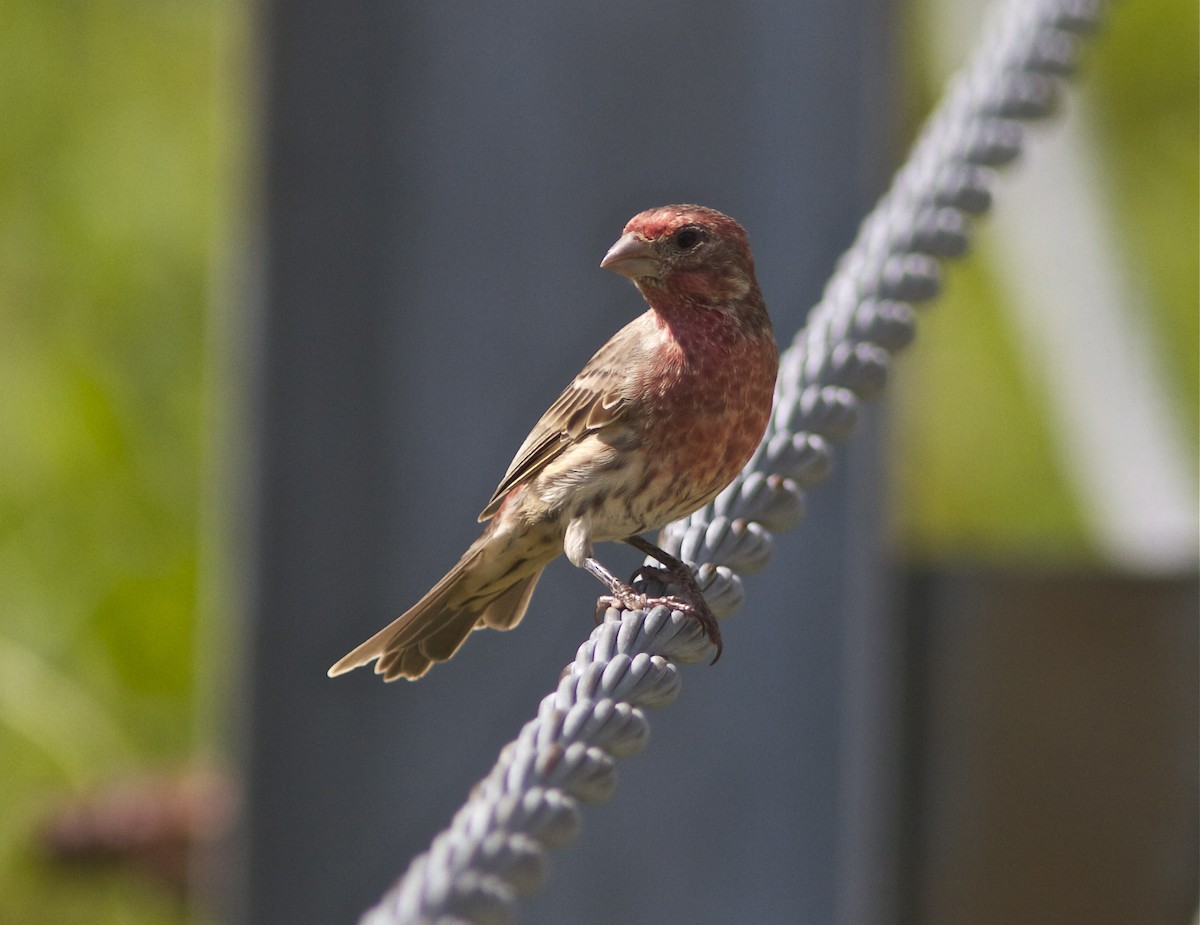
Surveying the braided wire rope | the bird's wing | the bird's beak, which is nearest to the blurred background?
the braided wire rope

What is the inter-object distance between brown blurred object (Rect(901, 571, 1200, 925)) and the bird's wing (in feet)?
12.6

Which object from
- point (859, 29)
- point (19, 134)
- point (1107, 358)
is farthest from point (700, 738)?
point (19, 134)

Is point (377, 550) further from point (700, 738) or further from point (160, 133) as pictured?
point (160, 133)

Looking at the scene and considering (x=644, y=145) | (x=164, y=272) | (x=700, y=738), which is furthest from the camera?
(x=164, y=272)

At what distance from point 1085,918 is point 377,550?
3328mm

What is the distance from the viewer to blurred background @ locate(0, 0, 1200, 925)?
4.04 meters

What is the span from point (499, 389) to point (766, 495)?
2.11 m

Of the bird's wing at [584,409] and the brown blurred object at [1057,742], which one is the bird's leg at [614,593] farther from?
the brown blurred object at [1057,742]

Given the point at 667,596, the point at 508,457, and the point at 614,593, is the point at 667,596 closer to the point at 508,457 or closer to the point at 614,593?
the point at 614,593

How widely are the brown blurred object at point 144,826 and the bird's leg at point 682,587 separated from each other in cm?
305

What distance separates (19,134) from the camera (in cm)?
905

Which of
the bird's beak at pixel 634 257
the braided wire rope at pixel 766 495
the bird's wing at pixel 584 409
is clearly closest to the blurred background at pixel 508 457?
the braided wire rope at pixel 766 495

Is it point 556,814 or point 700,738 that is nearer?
point 556,814

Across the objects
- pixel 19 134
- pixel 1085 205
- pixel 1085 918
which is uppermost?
pixel 19 134
